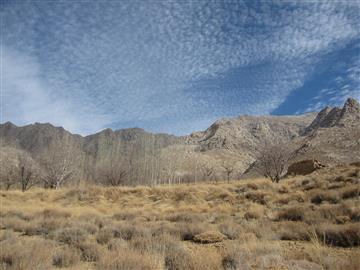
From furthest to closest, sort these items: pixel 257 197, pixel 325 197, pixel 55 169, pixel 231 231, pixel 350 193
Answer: pixel 55 169 → pixel 257 197 → pixel 325 197 → pixel 350 193 → pixel 231 231

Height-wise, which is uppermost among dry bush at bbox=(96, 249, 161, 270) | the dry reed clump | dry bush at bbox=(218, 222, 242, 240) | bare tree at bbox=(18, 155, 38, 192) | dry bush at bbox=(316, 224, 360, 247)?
bare tree at bbox=(18, 155, 38, 192)

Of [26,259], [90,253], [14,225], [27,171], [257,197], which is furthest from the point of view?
[27,171]

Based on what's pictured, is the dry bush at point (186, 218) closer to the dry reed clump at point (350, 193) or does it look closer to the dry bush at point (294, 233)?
the dry bush at point (294, 233)

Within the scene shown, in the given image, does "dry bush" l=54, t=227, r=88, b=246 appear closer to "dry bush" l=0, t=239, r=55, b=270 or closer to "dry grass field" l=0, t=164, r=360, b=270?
"dry grass field" l=0, t=164, r=360, b=270

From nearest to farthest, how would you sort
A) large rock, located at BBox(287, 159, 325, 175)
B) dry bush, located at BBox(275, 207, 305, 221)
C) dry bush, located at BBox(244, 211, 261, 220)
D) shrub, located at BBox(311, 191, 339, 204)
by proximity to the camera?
dry bush, located at BBox(275, 207, 305, 221)
dry bush, located at BBox(244, 211, 261, 220)
shrub, located at BBox(311, 191, 339, 204)
large rock, located at BBox(287, 159, 325, 175)

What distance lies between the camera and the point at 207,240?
31.8ft

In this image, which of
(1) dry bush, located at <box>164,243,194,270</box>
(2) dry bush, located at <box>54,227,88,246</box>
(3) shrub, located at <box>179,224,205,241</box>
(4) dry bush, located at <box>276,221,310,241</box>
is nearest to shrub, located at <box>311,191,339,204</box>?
(4) dry bush, located at <box>276,221,310,241</box>

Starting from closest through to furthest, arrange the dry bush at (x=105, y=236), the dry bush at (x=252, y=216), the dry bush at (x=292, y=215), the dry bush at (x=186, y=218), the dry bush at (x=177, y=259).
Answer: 1. the dry bush at (x=177, y=259)
2. the dry bush at (x=105, y=236)
3. the dry bush at (x=292, y=215)
4. the dry bush at (x=252, y=216)
5. the dry bush at (x=186, y=218)

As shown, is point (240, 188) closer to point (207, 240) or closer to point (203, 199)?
point (203, 199)

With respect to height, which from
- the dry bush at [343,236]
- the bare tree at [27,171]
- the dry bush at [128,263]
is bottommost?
the dry bush at [128,263]

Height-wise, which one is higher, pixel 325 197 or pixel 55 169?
pixel 55 169

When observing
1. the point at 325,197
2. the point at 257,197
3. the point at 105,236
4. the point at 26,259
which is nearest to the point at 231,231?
the point at 105,236

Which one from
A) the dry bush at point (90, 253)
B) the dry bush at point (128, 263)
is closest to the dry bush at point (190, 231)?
the dry bush at point (90, 253)

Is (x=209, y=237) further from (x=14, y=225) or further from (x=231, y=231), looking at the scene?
(x=14, y=225)
